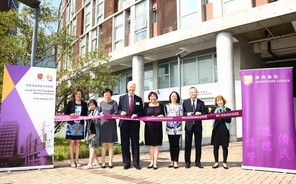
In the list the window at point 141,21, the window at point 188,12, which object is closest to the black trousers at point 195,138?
the window at point 188,12

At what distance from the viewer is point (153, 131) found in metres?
7.20

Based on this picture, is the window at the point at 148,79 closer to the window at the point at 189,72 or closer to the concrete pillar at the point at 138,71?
the concrete pillar at the point at 138,71

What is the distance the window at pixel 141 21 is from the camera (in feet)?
73.2

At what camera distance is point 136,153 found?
7.29 m

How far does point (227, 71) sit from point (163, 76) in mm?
8201

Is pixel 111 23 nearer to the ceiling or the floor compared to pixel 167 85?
nearer to the ceiling

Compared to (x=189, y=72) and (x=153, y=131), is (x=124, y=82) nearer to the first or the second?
(x=189, y=72)

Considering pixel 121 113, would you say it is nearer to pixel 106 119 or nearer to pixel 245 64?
pixel 106 119

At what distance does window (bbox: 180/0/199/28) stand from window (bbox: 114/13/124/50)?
6.87 m

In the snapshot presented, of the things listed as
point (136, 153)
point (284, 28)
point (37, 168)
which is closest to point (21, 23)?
point (37, 168)

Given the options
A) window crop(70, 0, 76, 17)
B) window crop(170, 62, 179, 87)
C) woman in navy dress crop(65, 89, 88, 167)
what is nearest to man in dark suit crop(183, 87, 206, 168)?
woman in navy dress crop(65, 89, 88, 167)

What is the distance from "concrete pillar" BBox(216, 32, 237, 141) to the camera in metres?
16.0

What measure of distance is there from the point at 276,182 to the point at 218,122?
2.12 meters

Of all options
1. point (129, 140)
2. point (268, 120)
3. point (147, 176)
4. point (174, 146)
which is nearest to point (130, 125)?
point (129, 140)
